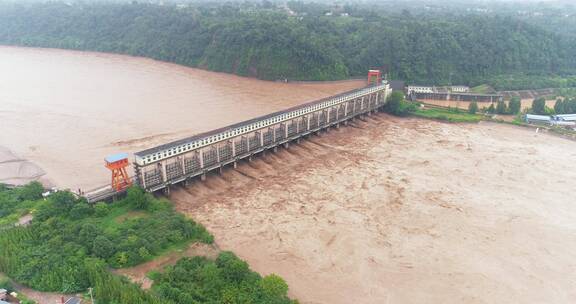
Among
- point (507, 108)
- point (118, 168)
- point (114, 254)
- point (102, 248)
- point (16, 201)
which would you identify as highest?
point (507, 108)

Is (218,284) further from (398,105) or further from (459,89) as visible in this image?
(459,89)

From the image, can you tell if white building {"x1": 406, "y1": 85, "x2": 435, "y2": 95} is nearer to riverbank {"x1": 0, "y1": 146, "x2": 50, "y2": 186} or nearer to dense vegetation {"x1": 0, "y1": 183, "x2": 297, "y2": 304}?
dense vegetation {"x1": 0, "y1": 183, "x2": 297, "y2": 304}

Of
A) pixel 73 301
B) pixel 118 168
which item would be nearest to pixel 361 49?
pixel 118 168

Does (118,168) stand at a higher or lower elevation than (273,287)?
higher

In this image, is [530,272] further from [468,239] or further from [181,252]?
[181,252]

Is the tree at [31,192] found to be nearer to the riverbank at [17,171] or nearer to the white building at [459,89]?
the riverbank at [17,171]

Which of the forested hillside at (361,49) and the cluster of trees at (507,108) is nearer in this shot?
the cluster of trees at (507,108)

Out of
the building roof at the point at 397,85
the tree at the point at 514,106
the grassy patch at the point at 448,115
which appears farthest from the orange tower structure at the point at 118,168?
the tree at the point at 514,106
